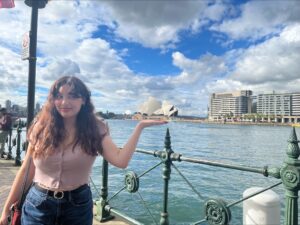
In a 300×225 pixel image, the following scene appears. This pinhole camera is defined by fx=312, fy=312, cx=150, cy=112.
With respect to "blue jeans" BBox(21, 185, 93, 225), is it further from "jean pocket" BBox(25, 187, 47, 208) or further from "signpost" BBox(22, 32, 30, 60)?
"signpost" BBox(22, 32, 30, 60)

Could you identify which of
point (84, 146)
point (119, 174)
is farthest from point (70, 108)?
point (119, 174)

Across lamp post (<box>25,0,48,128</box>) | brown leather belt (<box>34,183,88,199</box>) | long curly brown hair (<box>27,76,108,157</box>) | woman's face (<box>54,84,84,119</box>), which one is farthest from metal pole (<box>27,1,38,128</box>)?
brown leather belt (<box>34,183,88,199</box>)

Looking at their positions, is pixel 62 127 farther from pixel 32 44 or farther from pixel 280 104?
pixel 280 104

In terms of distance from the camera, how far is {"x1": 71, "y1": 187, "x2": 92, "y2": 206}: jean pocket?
7.49 ft

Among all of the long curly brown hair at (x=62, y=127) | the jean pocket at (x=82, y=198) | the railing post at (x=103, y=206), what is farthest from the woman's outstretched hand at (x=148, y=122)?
the railing post at (x=103, y=206)

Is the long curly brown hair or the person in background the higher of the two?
the long curly brown hair

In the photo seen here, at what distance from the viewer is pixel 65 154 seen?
7.50 ft

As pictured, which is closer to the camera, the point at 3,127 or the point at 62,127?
the point at 62,127

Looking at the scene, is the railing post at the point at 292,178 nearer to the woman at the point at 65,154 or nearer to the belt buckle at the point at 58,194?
the woman at the point at 65,154

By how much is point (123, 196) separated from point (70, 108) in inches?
396

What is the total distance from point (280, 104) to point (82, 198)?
201052 millimetres

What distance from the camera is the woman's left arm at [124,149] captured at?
234 cm

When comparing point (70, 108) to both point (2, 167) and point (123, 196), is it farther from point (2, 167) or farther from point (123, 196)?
point (123, 196)

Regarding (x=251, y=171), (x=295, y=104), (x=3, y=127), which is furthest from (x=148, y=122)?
(x=295, y=104)
